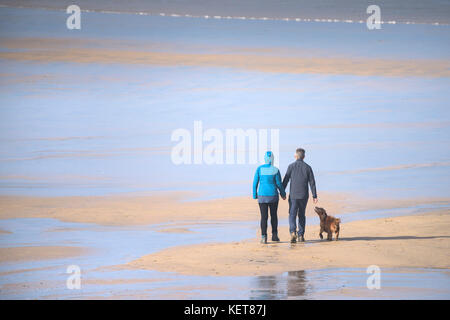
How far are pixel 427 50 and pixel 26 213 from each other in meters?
23.6

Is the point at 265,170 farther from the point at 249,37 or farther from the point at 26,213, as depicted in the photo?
the point at 249,37

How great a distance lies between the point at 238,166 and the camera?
76.1 feet

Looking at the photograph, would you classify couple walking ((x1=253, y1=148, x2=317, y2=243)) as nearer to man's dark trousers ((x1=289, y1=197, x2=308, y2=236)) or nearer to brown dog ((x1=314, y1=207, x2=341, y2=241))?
man's dark trousers ((x1=289, y1=197, x2=308, y2=236))

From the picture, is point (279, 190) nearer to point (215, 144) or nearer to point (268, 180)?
point (268, 180)

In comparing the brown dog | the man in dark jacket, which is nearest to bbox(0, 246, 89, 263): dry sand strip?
the man in dark jacket

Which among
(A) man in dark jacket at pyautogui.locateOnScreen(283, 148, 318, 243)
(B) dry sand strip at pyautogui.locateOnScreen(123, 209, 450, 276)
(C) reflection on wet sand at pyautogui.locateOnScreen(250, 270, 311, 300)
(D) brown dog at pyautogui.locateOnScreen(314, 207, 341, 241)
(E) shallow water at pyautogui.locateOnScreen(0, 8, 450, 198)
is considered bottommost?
(C) reflection on wet sand at pyautogui.locateOnScreen(250, 270, 311, 300)

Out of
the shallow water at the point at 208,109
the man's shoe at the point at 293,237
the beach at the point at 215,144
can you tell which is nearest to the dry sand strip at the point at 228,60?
the beach at the point at 215,144

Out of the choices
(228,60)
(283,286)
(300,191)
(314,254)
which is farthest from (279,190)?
(228,60)

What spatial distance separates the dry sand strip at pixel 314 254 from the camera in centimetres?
1076

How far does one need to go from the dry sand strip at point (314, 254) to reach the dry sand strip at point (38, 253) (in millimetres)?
1188

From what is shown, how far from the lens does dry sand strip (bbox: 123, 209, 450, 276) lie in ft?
35.3

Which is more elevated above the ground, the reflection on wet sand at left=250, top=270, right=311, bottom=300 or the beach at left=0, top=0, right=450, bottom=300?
the beach at left=0, top=0, right=450, bottom=300

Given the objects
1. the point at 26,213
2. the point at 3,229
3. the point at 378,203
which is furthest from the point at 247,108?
the point at 3,229

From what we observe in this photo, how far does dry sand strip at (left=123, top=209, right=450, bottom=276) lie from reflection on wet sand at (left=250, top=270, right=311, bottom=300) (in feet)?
1.21
